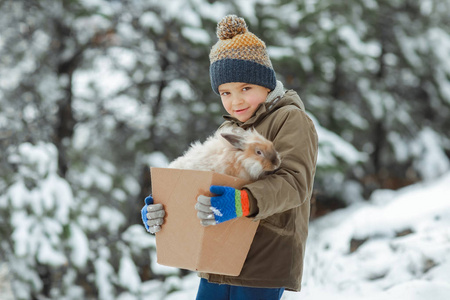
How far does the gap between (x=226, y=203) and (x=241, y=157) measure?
0.31 metres

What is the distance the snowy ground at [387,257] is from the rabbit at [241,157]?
7.67 ft

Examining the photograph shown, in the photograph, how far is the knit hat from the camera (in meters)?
2.34

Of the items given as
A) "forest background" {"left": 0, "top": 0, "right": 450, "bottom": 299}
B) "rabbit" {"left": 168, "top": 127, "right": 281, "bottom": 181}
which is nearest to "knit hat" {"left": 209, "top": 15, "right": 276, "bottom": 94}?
"rabbit" {"left": 168, "top": 127, "right": 281, "bottom": 181}

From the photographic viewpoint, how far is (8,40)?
6.30 meters

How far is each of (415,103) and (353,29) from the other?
3.71 metres

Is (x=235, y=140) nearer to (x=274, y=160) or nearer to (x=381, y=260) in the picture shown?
(x=274, y=160)

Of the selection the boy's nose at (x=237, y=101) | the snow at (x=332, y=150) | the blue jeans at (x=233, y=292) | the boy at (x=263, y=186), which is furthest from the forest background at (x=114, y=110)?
the boy's nose at (x=237, y=101)

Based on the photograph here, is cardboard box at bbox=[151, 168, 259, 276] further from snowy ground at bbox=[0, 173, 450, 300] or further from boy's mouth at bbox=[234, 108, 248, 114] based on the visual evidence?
snowy ground at bbox=[0, 173, 450, 300]

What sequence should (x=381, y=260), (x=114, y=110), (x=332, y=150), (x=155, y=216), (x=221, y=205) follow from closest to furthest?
(x=221, y=205) → (x=155, y=216) → (x=381, y=260) → (x=332, y=150) → (x=114, y=110)

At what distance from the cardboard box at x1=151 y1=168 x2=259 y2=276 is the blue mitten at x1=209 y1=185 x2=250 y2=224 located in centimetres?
6

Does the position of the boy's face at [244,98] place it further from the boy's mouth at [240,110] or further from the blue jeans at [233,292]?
the blue jeans at [233,292]

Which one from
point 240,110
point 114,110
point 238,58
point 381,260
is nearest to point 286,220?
point 240,110

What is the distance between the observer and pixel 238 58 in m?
2.35

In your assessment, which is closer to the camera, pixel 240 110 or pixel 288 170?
pixel 288 170
